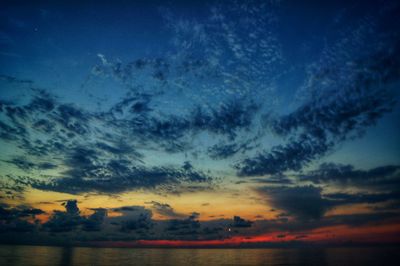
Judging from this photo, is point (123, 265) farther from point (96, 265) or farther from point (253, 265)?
point (253, 265)

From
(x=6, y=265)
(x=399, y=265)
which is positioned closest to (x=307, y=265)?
(x=399, y=265)

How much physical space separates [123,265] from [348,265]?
112 m

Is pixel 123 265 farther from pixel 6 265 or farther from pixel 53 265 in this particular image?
pixel 6 265

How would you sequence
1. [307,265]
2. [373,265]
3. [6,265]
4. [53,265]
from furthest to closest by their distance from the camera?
1. [307,265]
2. [373,265]
3. [53,265]
4. [6,265]

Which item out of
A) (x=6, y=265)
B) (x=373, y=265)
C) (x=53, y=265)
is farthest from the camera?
(x=373, y=265)

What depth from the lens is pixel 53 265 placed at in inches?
4611

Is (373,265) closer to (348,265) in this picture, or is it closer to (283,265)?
(348,265)

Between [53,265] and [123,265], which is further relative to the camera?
[123,265]

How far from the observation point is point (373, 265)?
127062 mm

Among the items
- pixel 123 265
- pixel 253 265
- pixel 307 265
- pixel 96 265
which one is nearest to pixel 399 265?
pixel 307 265

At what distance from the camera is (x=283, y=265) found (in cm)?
14238

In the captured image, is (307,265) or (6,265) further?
(307,265)

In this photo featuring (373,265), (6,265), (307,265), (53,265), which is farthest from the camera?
(307,265)

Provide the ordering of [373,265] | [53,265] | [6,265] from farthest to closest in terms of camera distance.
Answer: [373,265]
[53,265]
[6,265]
